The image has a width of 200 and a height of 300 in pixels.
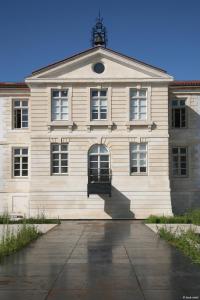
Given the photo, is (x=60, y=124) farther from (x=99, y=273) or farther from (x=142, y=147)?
(x=99, y=273)

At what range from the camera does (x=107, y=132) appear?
3234 cm

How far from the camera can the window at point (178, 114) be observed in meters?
34.4

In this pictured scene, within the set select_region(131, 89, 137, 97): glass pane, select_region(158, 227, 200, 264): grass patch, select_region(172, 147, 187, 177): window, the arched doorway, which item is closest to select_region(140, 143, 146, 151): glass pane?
the arched doorway

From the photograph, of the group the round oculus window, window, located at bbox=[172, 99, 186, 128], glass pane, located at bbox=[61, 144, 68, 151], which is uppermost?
the round oculus window

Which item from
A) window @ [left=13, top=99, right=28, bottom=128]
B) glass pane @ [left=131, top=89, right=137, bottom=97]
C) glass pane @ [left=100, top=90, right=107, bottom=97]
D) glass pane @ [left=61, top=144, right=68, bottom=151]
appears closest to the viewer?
glass pane @ [left=61, top=144, right=68, bottom=151]

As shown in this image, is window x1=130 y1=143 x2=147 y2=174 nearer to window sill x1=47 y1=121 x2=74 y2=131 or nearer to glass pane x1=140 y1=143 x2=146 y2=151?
glass pane x1=140 y1=143 x2=146 y2=151

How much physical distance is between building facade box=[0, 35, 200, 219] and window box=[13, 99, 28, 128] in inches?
58.3

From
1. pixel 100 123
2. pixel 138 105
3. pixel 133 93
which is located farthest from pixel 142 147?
pixel 133 93

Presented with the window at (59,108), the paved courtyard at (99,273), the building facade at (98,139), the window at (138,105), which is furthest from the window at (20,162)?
the paved courtyard at (99,273)

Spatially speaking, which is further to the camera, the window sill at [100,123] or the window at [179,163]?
the window at [179,163]

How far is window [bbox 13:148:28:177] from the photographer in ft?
111

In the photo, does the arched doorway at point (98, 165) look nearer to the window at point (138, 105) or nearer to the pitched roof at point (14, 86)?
the window at point (138, 105)

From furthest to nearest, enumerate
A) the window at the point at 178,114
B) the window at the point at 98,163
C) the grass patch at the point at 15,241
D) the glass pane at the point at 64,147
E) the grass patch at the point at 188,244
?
the window at the point at 178,114
the glass pane at the point at 64,147
the window at the point at 98,163
the grass patch at the point at 15,241
the grass patch at the point at 188,244

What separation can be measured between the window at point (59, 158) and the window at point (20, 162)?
2.46m
